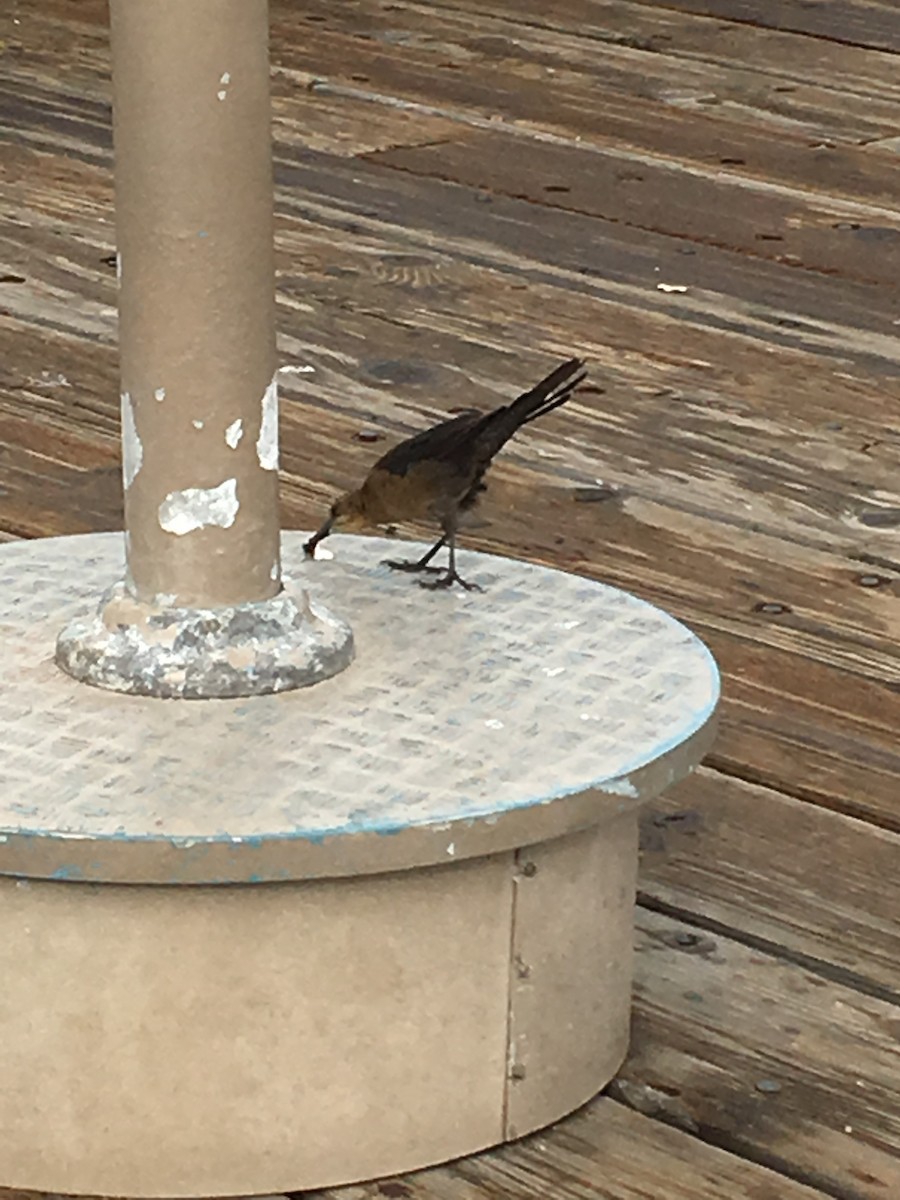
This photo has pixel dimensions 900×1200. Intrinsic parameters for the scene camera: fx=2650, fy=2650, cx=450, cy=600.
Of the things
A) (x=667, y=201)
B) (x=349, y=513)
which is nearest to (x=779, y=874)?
(x=349, y=513)

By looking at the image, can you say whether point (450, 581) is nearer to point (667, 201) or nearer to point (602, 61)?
point (667, 201)

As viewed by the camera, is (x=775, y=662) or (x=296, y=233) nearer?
(x=775, y=662)

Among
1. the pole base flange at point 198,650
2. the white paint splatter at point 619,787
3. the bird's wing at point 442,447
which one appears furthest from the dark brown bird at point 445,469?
the white paint splatter at point 619,787

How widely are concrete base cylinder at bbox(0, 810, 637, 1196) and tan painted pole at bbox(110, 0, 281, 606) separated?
0.86ft

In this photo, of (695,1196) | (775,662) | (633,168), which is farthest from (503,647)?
(633,168)

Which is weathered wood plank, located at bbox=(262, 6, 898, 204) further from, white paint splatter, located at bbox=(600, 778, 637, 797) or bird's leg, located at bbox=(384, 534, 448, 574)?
white paint splatter, located at bbox=(600, 778, 637, 797)

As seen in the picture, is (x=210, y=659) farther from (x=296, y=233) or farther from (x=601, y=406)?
(x=296, y=233)

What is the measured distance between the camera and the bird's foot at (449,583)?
1924mm

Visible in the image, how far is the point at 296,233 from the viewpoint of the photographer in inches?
153

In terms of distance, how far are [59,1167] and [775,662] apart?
1023mm

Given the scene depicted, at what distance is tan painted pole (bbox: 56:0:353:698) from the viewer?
1.62 meters

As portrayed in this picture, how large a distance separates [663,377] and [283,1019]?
1822mm

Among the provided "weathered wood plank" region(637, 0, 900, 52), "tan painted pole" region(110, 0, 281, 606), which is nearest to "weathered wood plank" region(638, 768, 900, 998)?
"tan painted pole" region(110, 0, 281, 606)

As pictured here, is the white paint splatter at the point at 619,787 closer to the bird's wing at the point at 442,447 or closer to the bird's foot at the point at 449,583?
the bird's foot at the point at 449,583
